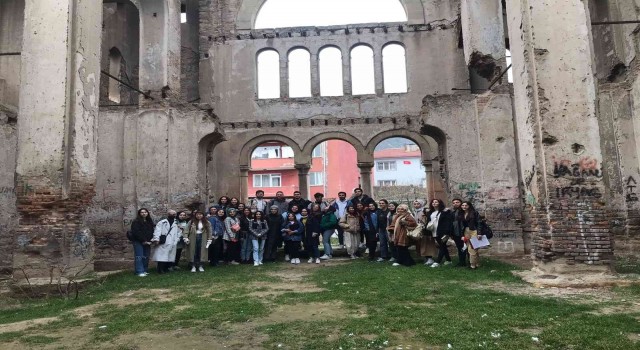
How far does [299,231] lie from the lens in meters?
11.2

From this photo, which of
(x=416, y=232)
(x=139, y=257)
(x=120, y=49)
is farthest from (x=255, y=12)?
(x=416, y=232)

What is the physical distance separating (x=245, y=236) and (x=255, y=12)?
11.7 meters

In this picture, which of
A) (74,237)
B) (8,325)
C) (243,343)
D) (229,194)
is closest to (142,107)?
(74,237)

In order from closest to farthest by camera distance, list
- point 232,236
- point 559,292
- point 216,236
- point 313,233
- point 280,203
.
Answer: point 559,292
point 216,236
point 232,236
point 313,233
point 280,203

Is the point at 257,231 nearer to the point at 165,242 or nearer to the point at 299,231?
the point at 299,231

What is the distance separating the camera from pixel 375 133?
59.2ft

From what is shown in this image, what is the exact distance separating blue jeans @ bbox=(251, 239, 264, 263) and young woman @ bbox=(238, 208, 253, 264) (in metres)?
0.18

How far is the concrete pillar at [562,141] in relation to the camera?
25.1 feet

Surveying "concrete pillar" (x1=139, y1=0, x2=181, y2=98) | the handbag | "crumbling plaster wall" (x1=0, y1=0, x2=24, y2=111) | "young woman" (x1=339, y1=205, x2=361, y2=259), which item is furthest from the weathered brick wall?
the handbag

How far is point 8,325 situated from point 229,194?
41.4ft

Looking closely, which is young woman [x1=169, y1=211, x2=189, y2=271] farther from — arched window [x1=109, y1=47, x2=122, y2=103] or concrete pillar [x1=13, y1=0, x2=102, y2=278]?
arched window [x1=109, y1=47, x2=122, y2=103]

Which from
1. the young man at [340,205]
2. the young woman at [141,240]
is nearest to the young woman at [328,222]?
the young man at [340,205]

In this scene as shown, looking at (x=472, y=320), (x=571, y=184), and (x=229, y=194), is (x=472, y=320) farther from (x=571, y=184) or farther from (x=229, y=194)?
(x=229, y=194)

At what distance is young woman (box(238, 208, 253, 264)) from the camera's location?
10945 millimetres
